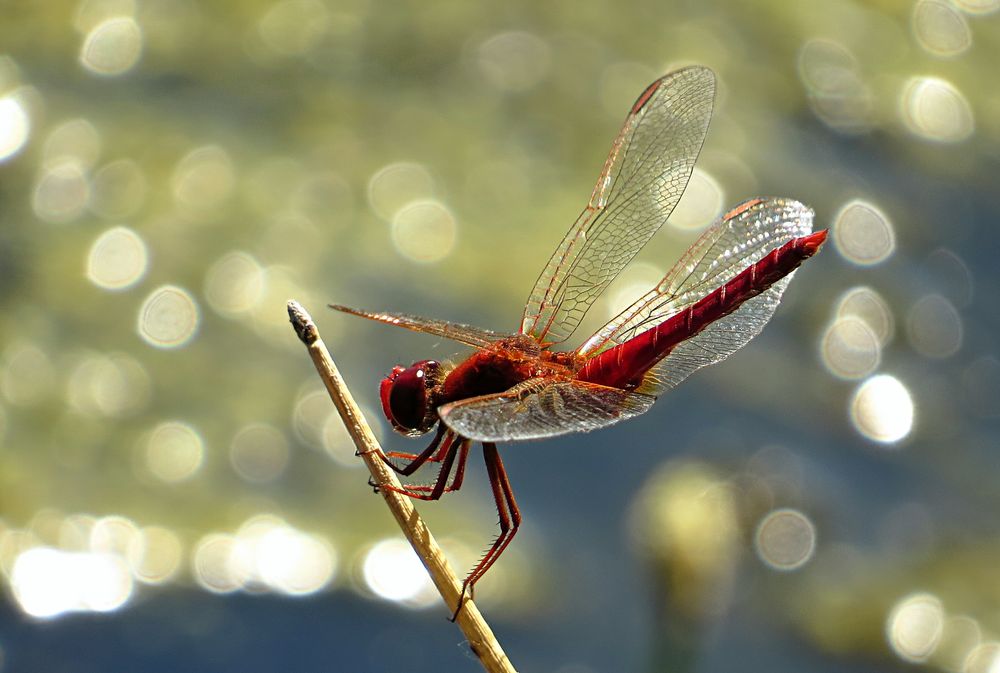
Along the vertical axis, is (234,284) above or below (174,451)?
above

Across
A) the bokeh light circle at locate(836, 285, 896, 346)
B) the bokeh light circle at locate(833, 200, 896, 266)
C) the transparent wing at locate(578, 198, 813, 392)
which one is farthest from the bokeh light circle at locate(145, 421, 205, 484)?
the bokeh light circle at locate(833, 200, 896, 266)

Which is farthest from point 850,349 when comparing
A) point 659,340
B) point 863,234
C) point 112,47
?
point 112,47

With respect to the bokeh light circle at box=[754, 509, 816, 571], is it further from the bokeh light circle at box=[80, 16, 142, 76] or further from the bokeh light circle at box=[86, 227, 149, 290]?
the bokeh light circle at box=[80, 16, 142, 76]

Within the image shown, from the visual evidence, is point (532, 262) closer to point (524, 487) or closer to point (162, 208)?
point (524, 487)

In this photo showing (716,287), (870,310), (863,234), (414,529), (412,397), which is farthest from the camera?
(863,234)

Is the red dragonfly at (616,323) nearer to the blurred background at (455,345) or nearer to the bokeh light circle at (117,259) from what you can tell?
the blurred background at (455,345)

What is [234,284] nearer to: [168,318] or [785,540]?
[168,318]

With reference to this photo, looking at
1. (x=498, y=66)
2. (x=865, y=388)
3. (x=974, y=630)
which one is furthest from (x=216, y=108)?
(x=974, y=630)
